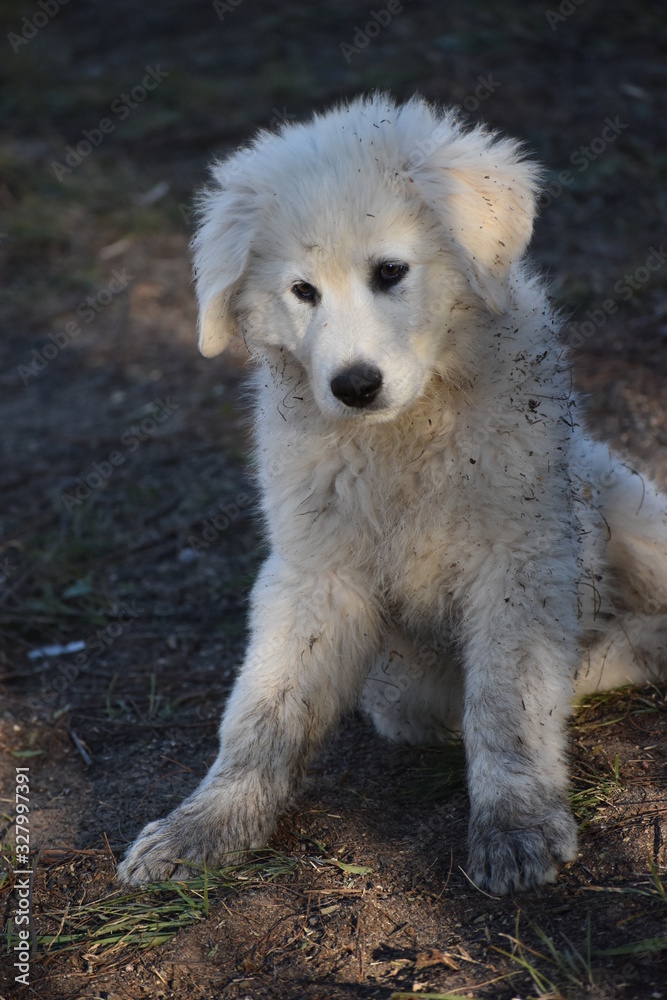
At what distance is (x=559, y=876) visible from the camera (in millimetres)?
2514

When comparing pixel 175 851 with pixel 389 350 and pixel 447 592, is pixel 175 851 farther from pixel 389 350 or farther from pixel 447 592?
pixel 389 350

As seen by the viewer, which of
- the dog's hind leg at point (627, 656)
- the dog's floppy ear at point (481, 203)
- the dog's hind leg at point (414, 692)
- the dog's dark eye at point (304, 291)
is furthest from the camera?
the dog's hind leg at point (627, 656)

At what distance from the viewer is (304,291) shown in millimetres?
2936

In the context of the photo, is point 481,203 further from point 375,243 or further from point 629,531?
point 629,531

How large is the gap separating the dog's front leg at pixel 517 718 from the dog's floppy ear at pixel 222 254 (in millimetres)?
1042

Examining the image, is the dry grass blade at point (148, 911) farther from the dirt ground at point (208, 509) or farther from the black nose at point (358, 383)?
the black nose at point (358, 383)

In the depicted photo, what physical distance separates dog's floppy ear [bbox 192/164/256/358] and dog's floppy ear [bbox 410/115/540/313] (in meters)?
0.51

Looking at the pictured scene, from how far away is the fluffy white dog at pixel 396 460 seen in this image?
2.76m

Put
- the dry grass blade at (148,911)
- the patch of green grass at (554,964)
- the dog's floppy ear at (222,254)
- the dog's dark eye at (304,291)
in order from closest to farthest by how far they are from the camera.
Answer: the patch of green grass at (554,964)
the dry grass blade at (148,911)
the dog's dark eye at (304,291)
the dog's floppy ear at (222,254)

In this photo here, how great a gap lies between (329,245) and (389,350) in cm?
32

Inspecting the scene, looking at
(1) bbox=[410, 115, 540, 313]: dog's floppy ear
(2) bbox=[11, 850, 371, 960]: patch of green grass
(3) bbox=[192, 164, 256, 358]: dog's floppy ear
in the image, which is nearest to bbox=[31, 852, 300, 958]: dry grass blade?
(2) bbox=[11, 850, 371, 960]: patch of green grass

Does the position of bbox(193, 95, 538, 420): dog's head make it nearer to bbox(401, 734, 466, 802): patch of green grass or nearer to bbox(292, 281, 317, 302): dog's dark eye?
bbox(292, 281, 317, 302): dog's dark eye

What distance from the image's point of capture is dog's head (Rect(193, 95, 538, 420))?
2764mm

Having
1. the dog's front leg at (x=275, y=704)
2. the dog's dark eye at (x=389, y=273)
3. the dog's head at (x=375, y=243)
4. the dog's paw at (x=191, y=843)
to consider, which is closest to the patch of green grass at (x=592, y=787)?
the dog's front leg at (x=275, y=704)
